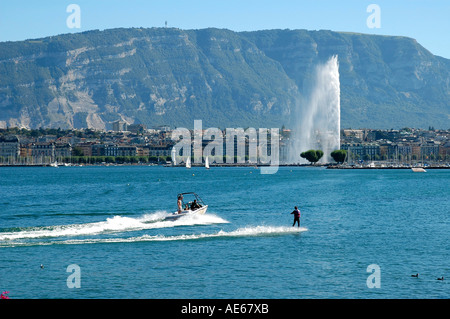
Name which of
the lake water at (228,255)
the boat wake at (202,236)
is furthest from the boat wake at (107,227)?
the boat wake at (202,236)

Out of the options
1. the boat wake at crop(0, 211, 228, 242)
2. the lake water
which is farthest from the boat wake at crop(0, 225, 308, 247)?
the boat wake at crop(0, 211, 228, 242)

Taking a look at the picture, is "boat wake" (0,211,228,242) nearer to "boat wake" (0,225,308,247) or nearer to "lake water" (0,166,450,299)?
"lake water" (0,166,450,299)

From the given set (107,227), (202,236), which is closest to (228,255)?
(202,236)

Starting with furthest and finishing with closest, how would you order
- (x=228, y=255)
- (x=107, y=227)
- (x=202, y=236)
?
(x=107, y=227), (x=202, y=236), (x=228, y=255)

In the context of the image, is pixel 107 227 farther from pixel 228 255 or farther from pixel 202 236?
pixel 228 255

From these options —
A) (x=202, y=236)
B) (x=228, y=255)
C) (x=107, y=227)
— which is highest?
(x=107, y=227)

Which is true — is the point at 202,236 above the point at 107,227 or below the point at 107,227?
below

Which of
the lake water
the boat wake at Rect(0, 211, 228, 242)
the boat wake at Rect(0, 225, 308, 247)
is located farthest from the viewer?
the boat wake at Rect(0, 211, 228, 242)

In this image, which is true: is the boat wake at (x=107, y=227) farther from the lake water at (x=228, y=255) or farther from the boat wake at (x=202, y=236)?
the boat wake at (x=202, y=236)

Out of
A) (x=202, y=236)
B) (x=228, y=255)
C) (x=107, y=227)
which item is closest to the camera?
(x=228, y=255)

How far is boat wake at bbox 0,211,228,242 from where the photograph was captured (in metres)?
38.3

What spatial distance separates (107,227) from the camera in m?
41.2

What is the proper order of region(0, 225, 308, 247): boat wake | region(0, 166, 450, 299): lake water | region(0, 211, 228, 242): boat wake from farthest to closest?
region(0, 211, 228, 242): boat wake → region(0, 225, 308, 247): boat wake → region(0, 166, 450, 299): lake water

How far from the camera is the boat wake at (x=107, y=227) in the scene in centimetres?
3828
